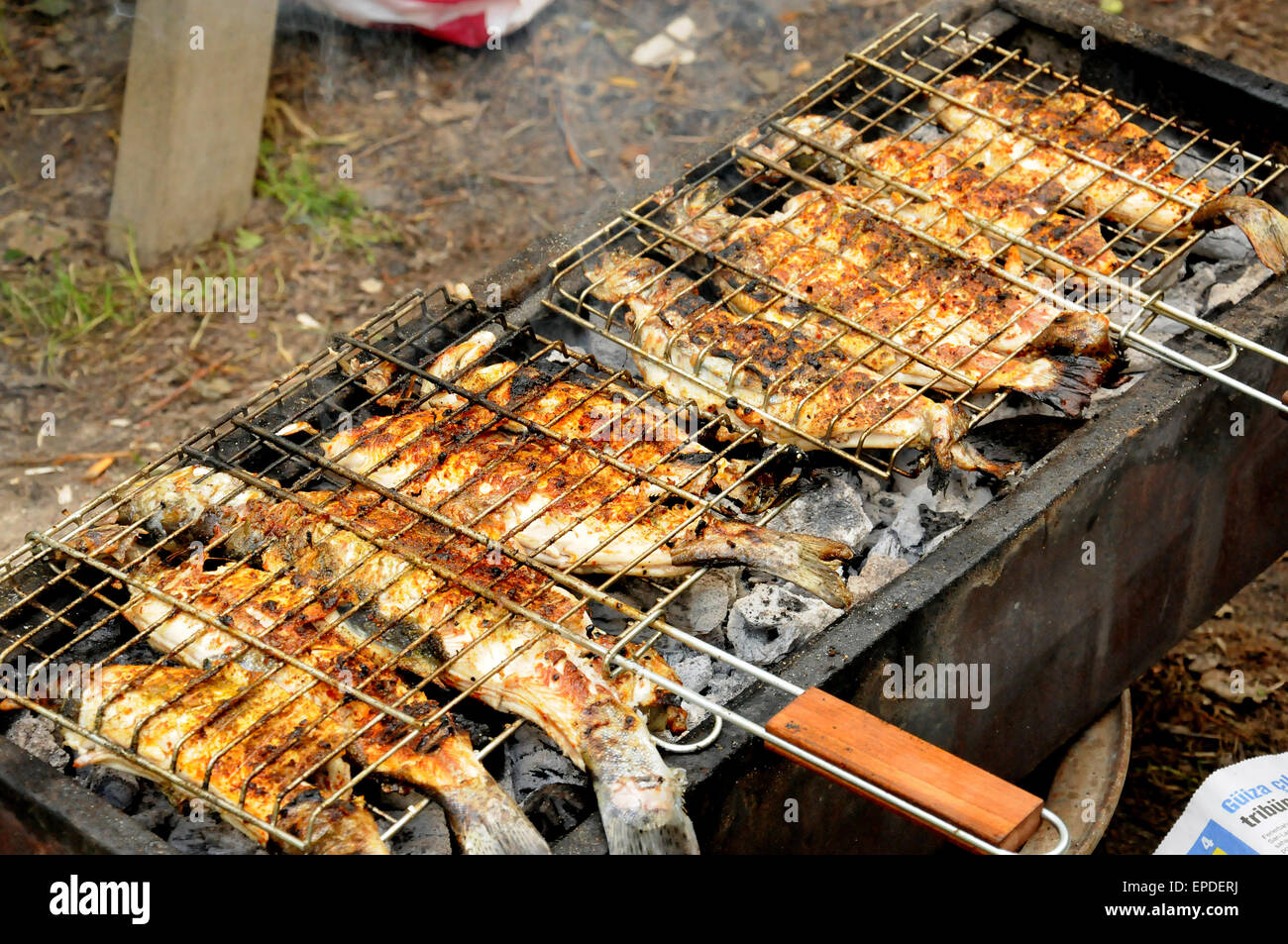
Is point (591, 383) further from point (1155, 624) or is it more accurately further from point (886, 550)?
point (1155, 624)

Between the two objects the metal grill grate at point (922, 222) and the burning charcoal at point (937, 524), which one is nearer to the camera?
the burning charcoal at point (937, 524)

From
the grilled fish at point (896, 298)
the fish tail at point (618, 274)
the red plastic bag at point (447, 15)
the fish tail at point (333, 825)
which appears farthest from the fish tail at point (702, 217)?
the red plastic bag at point (447, 15)

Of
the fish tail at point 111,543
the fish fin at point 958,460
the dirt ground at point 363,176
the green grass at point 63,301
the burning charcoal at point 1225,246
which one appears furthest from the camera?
the green grass at point 63,301

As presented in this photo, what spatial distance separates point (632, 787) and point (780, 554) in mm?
876

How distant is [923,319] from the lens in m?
5.00

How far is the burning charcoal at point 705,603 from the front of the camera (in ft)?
14.5

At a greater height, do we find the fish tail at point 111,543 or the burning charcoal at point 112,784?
the fish tail at point 111,543

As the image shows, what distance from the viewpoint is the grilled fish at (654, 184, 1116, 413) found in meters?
4.78

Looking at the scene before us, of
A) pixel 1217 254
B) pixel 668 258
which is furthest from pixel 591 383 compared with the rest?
pixel 1217 254

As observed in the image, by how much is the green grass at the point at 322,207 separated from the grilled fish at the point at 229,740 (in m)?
4.69

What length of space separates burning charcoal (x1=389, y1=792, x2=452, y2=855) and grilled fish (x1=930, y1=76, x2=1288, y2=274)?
3.21m

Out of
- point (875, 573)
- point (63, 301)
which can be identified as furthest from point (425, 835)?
point (63, 301)

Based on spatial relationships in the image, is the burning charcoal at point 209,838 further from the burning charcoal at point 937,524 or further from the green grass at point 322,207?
the green grass at point 322,207
